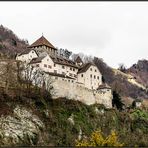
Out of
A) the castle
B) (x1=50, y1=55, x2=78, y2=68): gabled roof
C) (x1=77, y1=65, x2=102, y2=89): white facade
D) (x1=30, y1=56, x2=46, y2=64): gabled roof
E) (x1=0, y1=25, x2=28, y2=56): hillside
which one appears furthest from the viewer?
(x1=0, y1=25, x2=28, y2=56): hillside

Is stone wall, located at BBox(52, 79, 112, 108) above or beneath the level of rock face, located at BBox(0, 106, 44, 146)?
above

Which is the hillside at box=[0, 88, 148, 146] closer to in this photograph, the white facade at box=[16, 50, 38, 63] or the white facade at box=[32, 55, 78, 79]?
the white facade at box=[32, 55, 78, 79]

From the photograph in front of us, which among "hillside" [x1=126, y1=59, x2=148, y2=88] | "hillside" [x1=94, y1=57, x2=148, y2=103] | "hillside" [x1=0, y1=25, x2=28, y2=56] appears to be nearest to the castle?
"hillside" [x1=0, y1=25, x2=28, y2=56]

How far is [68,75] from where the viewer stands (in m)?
81.4

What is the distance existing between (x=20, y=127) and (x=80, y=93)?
16.2 meters

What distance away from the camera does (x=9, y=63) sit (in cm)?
7094

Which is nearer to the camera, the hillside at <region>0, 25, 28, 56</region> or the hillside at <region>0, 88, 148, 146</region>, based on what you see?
the hillside at <region>0, 88, 148, 146</region>

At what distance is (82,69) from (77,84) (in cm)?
717

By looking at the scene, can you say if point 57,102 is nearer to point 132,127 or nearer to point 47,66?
point 47,66

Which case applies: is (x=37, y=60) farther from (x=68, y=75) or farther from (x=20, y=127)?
(x=20, y=127)

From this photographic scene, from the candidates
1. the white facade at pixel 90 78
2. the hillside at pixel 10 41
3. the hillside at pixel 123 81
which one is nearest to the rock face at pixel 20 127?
the white facade at pixel 90 78

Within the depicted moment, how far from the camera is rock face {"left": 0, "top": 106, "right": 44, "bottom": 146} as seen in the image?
2379 inches

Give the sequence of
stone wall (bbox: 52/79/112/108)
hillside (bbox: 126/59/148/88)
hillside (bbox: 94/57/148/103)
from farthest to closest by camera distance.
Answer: hillside (bbox: 126/59/148/88) < hillside (bbox: 94/57/148/103) < stone wall (bbox: 52/79/112/108)

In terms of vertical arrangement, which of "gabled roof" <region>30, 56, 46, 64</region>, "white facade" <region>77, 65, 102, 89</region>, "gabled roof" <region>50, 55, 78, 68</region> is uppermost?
"gabled roof" <region>50, 55, 78, 68</region>
